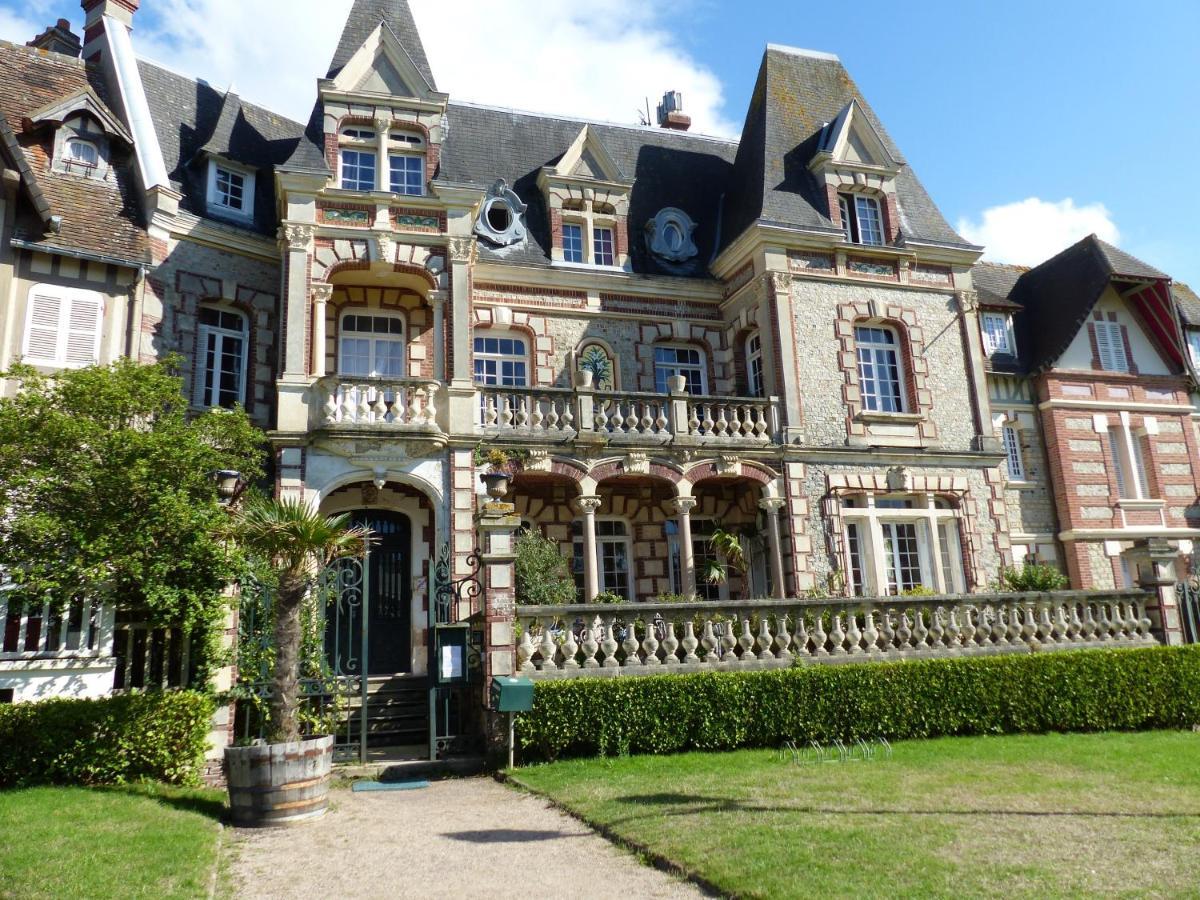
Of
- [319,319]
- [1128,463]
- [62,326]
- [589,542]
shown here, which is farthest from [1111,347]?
[62,326]

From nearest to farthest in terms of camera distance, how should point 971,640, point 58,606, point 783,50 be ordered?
point 58,606, point 971,640, point 783,50

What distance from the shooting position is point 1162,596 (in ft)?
46.5

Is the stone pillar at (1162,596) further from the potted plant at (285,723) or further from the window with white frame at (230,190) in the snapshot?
the window with white frame at (230,190)

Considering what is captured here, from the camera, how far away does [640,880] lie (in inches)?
238

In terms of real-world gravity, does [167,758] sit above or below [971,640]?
below

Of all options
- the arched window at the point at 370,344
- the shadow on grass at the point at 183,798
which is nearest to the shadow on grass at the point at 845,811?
the shadow on grass at the point at 183,798

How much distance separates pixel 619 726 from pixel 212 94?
15.5 metres

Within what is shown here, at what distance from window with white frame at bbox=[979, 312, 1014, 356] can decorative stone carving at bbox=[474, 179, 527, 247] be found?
40.7 feet

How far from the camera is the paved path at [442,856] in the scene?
606cm

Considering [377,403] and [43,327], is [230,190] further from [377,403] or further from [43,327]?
[377,403]

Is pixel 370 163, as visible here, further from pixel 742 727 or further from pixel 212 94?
pixel 742 727

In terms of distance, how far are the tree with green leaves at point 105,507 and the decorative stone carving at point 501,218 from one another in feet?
29.9

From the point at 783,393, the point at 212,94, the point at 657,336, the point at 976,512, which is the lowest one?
the point at 976,512

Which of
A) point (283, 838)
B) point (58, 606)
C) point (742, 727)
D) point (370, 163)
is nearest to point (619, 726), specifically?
point (742, 727)
